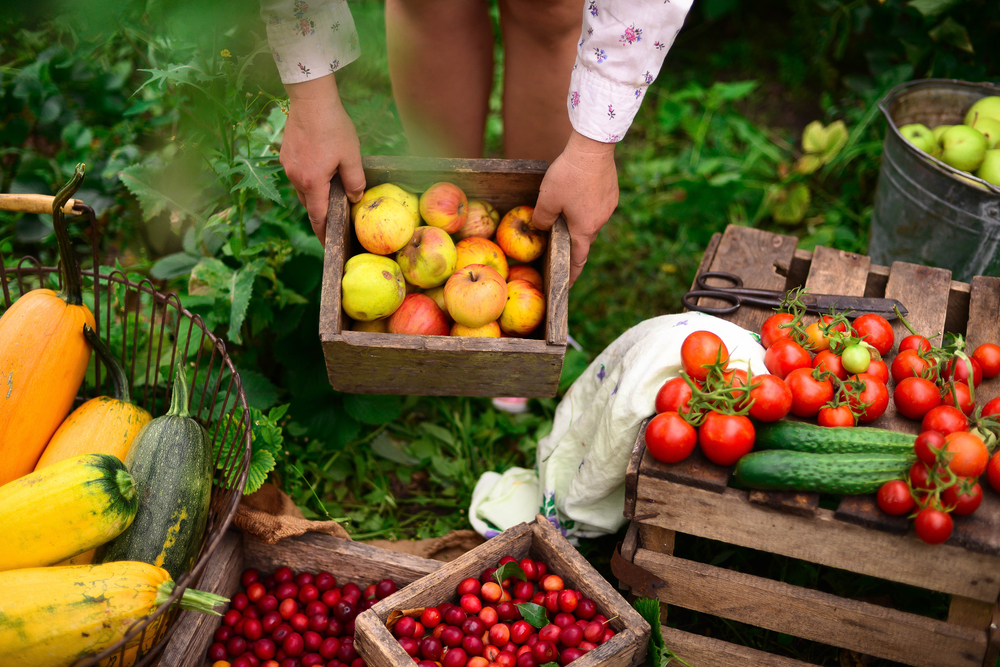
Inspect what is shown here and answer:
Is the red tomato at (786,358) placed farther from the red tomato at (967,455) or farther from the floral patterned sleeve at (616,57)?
the floral patterned sleeve at (616,57)

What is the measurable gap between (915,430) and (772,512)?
1.31ft

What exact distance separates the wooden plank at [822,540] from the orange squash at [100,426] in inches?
48.6

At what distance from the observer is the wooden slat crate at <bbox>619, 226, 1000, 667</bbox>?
1.34 m

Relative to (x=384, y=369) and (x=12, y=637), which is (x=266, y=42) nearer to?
(x=384, y=369)

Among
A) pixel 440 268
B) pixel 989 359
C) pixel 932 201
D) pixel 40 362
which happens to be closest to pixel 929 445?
pixel 989 359

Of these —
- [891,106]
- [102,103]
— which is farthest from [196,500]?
[891,106]

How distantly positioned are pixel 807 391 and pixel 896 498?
27 cm

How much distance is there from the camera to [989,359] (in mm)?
1624

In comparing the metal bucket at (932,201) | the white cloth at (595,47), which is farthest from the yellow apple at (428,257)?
the metal bucket at (932,201)

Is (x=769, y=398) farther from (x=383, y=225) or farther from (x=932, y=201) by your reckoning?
(x=932, y=201)

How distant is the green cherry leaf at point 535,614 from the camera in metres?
1.58

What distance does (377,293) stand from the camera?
161 centimetres

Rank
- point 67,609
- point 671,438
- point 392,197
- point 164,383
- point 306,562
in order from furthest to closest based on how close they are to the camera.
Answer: point 164,383 → point 306,562 → point 392,197 → point 671,438 → point 67,609

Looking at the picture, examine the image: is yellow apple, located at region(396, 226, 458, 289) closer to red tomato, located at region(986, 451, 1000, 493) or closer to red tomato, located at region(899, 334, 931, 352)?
red tomato, located at region(899, 334, 931, 352)
